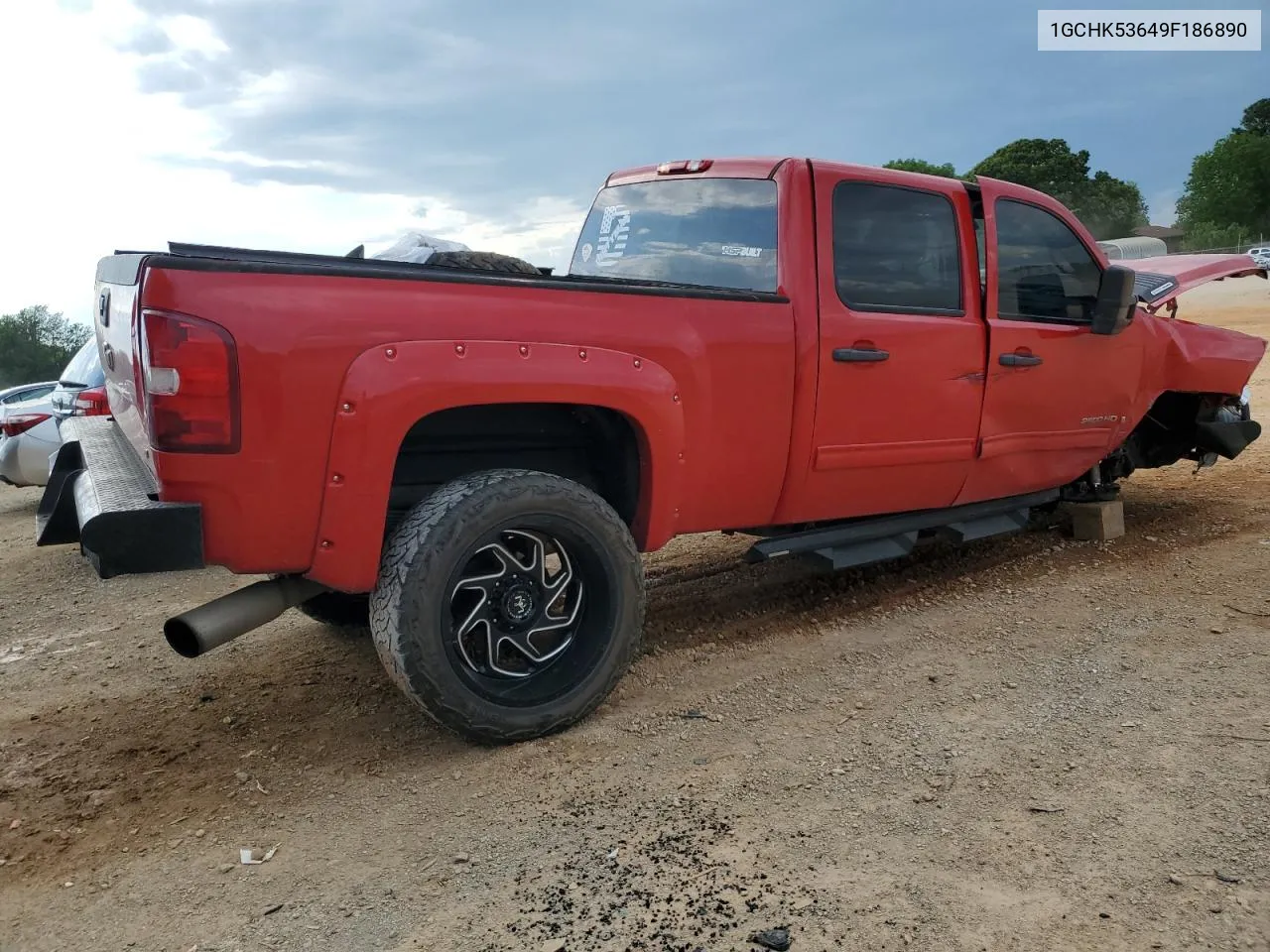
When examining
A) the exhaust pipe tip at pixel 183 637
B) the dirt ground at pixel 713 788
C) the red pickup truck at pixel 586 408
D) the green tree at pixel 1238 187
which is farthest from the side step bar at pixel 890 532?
the green tree at pixel 1238 187

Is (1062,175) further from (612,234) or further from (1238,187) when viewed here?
(612,234)

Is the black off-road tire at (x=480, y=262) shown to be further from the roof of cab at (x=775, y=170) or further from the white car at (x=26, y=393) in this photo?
the white car at (x=26, y=393)

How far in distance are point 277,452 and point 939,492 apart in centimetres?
298

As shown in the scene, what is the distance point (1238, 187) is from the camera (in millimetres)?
59906

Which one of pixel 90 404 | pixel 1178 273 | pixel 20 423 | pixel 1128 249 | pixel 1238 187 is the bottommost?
pixel 20 423

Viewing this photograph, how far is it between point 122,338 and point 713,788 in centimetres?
224

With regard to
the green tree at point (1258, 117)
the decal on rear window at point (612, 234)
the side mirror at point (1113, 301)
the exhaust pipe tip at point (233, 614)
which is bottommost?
the exhaust pipe tip at point (233, 614)

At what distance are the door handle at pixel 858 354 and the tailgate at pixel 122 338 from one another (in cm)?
242

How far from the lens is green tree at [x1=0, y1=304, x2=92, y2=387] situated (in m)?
25.8

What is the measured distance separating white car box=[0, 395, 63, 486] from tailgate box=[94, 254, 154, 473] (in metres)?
6.09

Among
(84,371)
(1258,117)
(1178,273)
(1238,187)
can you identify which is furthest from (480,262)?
(1258,117)

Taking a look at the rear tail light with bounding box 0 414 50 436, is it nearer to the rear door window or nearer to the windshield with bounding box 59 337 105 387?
the windshield with bounding box 59 337 105 387

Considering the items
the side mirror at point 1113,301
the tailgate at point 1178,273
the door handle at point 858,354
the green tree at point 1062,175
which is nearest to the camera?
the door handle at point 858,354

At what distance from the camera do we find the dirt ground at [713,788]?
94.1 inches
